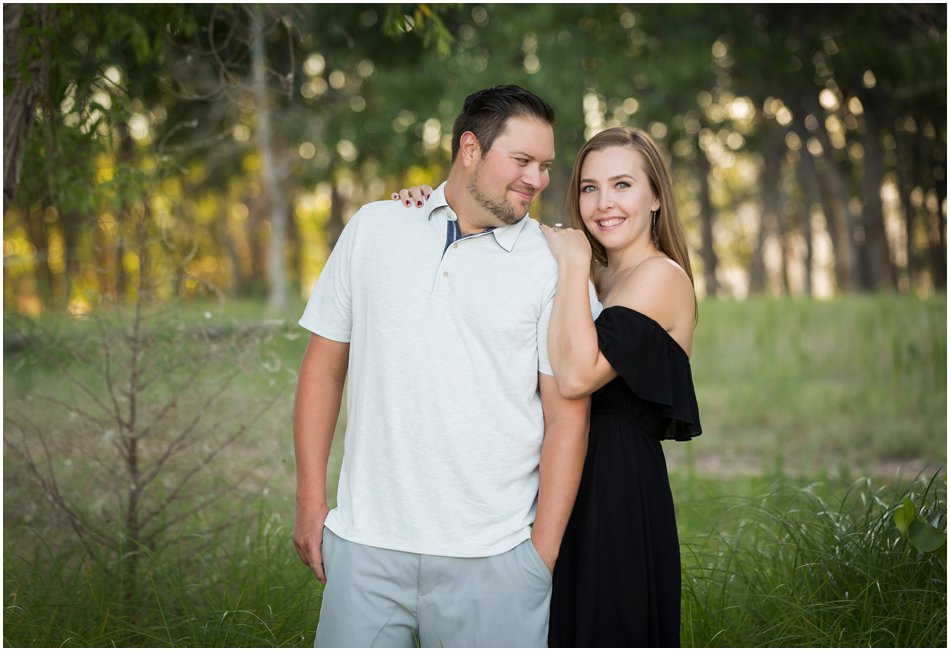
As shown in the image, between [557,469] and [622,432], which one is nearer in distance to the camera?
[557,469]

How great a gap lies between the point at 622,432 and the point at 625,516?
266 mm

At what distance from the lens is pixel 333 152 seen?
25891mm

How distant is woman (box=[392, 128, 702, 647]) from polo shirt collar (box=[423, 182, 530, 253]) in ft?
0.31

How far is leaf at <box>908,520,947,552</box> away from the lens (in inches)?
154

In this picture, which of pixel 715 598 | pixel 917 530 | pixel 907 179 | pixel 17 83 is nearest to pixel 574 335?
pixel 917 530

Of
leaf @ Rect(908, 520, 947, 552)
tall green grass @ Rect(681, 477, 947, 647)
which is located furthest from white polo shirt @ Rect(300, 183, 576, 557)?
leaf @ Rect(908, 520, 947, 552)

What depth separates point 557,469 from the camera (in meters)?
2.96

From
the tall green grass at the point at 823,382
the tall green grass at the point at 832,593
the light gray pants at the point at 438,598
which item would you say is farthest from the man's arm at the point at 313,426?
the tall green grass at the point at 823,382

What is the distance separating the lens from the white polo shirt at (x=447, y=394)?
2959 mm

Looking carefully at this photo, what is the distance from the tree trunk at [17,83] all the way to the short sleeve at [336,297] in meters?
2.18

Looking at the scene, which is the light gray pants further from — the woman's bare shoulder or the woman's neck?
the woman's neck

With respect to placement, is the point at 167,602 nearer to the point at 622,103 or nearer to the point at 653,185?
the point at 653,185

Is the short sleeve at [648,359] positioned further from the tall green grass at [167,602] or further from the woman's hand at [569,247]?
the tall green grass at [167,602]

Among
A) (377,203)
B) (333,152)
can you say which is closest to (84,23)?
(377,203)
